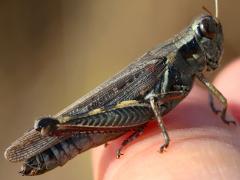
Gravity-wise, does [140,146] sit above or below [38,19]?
below

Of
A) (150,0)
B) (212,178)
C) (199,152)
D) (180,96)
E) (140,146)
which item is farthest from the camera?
(150,0)

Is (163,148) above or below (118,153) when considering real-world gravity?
below

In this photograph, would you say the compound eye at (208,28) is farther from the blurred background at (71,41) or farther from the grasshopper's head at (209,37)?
the blurred background at (71,41)

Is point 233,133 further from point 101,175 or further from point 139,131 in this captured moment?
point 101,175

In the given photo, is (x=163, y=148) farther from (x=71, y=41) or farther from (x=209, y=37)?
(x=71, y=41)

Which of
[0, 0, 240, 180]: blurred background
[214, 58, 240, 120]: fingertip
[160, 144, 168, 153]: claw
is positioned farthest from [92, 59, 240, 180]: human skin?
[0, 0, 240, 180]: blurred background

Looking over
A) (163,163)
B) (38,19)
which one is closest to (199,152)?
(163,163)

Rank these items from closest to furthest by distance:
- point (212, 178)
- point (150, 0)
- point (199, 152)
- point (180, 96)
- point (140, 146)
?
1. point (212, 178)
2. point (199, 152)
3. point (140, 146)
4. point (180, 96)
5. point (150, 0)

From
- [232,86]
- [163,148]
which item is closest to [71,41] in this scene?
[232,86]
